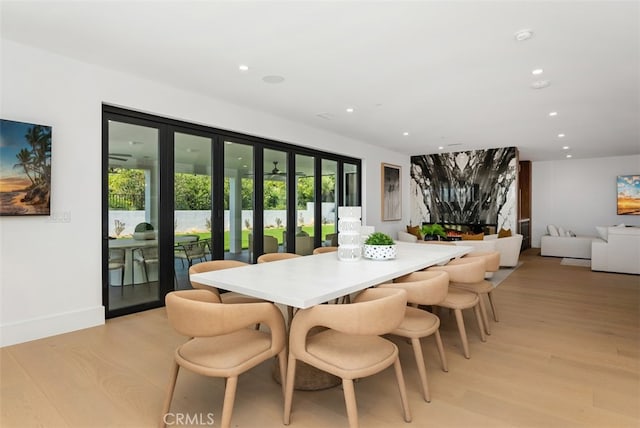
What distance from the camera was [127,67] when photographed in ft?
12.3

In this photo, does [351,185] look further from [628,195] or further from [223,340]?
[628,195]

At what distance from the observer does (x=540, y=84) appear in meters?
4.17

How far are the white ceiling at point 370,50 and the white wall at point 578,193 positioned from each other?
17.8ft

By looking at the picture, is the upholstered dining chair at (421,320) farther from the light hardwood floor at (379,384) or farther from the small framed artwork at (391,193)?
the small framed artwork at (391,193)

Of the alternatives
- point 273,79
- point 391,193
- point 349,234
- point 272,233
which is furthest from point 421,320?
point 391,193

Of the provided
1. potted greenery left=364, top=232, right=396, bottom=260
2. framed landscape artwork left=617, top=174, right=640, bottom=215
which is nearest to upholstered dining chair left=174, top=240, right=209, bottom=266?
potted greenery left=364, top=232, right=396, bottom=260

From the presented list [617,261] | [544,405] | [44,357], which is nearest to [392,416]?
[544,405]

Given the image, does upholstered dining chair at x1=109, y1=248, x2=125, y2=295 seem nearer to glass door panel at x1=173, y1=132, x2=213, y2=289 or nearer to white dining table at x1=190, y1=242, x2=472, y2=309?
glass door panel at x1=173, y1=132, x2=213, y2=289

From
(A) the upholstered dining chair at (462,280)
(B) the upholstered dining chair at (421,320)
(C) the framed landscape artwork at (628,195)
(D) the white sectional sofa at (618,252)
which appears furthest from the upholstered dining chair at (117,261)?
(C) the framed landscape artwork at (628,195)

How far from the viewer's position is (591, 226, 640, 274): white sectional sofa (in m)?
6.44

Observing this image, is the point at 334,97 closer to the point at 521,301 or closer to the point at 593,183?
the point at 521,301

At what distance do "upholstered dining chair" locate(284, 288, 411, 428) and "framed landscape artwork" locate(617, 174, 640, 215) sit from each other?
11.0m

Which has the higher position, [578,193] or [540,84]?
[540,84]

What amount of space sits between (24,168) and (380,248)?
3289mm
